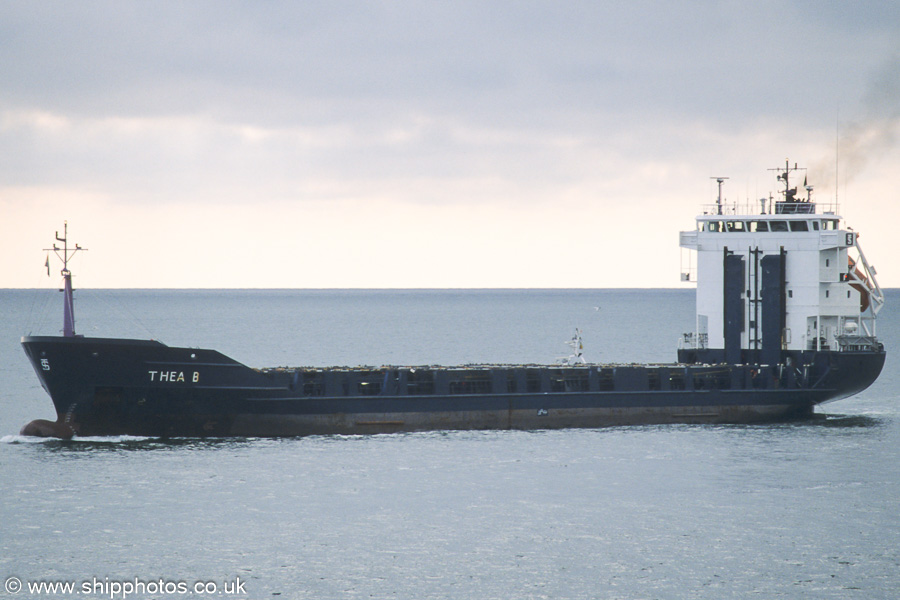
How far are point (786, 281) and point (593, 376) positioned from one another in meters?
12.3

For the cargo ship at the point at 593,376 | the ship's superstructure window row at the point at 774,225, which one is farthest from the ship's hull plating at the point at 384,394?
the ship's superstructure window row at the point at 774,225

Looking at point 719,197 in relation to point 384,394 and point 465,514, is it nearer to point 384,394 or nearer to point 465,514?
point 384,394

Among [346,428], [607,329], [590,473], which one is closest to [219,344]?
[607,329]

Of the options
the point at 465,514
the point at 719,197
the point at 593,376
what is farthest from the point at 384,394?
the point at 719,197

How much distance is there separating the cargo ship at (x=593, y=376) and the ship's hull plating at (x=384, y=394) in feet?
0.19

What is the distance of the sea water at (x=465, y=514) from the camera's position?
29062mm

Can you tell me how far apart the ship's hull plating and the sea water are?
92 centimetres

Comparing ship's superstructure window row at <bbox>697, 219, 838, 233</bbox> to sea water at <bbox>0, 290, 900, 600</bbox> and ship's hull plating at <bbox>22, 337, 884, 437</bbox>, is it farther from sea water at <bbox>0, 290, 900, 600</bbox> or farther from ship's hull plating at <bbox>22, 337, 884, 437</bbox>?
sea water at <bbox>0, 290, 900, 600</bbox>

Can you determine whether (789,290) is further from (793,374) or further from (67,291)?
(67,291)

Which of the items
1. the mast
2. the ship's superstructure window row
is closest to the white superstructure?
the ship's superstructure window row

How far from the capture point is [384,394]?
159 feet

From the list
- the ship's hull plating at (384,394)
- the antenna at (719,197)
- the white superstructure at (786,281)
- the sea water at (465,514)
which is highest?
the antenna at (719,197)

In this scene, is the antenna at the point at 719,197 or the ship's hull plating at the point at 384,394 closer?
the ship's hull plating at the point at 384,394

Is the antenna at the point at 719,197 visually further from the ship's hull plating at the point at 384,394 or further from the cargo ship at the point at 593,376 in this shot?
the ship's hull plating at the point at 384,394
